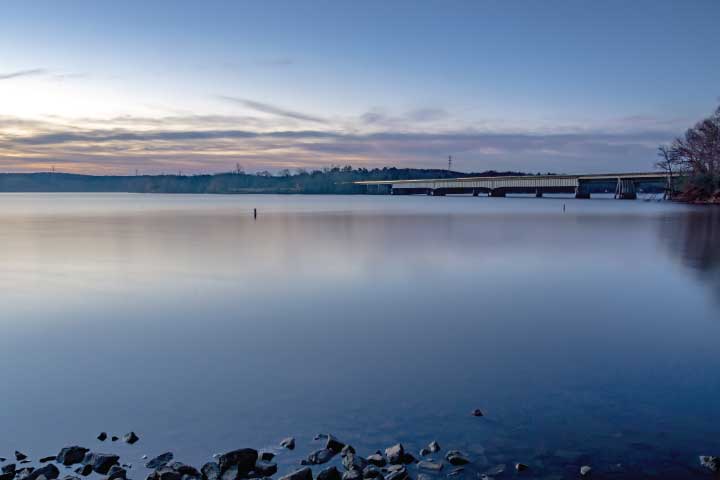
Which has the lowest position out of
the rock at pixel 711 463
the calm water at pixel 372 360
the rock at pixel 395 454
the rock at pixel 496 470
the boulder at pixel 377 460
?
the calm water at pixel 372 360

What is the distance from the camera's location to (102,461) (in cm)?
657

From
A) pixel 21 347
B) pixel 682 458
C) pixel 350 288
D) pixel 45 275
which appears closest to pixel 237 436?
pixel 682 458

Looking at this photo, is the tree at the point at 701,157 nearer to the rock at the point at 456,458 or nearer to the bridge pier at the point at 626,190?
the bridge pier at the point at 626,190

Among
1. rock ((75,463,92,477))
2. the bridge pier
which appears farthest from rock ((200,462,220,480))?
the bridge pier

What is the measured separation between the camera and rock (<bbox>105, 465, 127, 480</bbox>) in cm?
622

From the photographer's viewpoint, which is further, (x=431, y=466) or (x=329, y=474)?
(x=431, y=466)

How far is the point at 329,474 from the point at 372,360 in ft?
15.0

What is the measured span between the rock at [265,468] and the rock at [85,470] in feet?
5.86

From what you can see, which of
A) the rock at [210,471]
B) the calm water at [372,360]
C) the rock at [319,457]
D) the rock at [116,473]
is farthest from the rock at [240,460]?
the rock at [116,473]

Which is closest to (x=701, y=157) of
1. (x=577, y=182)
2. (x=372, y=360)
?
(x=577, y=182)

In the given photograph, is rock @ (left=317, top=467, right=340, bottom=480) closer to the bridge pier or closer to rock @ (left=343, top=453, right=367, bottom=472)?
rock @ (left=343, top=453, right=367, bottom=472)

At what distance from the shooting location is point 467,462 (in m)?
6.59

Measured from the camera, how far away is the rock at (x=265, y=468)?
20.9ft

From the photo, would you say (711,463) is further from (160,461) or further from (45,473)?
(45,473)
